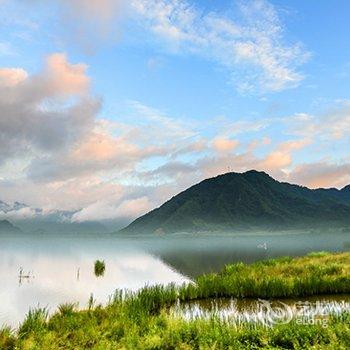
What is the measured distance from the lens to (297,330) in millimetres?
15438

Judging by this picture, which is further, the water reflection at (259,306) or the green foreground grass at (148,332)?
the water reflection at (259,306)

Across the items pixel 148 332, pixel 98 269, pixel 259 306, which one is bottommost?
pixel 259 306

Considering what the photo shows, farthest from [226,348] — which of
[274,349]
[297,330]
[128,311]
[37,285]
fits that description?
[37,285]

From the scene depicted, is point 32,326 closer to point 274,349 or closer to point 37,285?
point 274,349

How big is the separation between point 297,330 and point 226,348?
9.22ft
